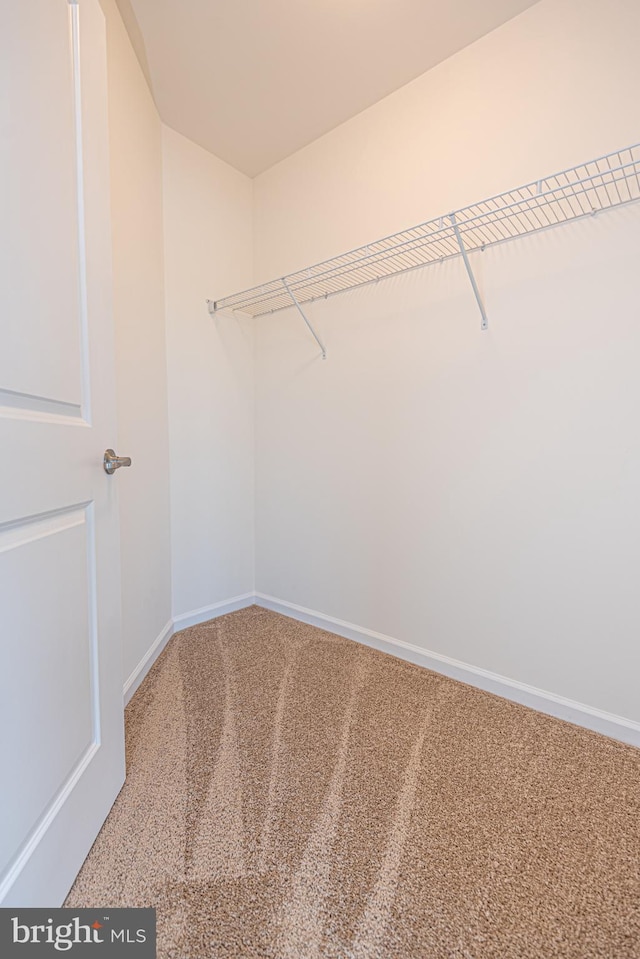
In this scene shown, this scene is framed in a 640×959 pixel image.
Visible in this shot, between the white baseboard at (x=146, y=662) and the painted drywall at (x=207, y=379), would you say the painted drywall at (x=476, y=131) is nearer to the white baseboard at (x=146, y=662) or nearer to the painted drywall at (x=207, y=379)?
the painted drywall at (x=207, y=379)

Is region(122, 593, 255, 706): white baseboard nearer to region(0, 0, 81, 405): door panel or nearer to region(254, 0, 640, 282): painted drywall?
region(0, 0, 81, 405): door panel

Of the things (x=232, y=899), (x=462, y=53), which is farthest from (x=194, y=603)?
(x=462, y=53)

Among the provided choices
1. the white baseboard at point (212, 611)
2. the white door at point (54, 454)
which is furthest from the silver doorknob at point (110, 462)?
the white baseboard at point (212, 611)

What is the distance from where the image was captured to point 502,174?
5.24 ft

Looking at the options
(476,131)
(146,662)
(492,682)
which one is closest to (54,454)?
(146,662)

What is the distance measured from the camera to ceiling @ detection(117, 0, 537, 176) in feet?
5.04

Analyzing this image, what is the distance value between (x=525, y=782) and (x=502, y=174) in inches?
80.2

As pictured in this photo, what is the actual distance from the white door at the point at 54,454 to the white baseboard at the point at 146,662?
51cm

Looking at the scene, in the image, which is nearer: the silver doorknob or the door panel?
the door panel

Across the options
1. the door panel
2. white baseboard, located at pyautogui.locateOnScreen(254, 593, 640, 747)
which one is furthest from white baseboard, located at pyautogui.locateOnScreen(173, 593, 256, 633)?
the door panel

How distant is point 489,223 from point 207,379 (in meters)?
1.49

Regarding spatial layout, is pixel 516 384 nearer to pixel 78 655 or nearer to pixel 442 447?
pixel 442 447

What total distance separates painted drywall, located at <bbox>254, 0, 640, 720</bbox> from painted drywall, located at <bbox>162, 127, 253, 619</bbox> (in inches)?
10.4

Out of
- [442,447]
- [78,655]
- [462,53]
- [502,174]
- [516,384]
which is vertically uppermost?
[462,53]
